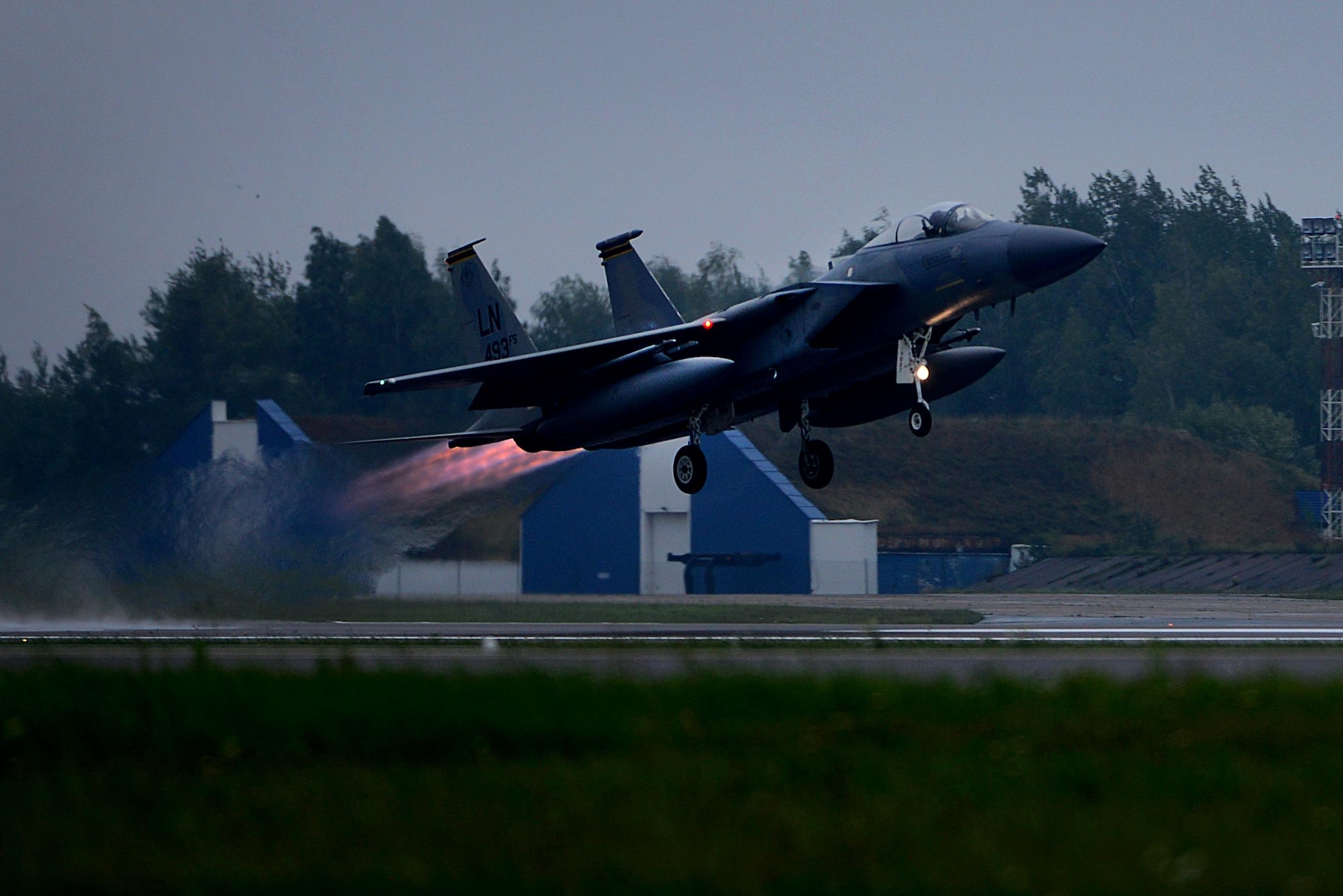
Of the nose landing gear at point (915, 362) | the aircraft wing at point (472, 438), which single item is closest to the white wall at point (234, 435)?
the aircraft wing at point (472, 438)

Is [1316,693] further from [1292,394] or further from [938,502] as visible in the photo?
[1292,394]

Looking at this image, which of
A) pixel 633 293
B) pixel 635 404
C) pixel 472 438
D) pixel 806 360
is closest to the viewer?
pixel 806 360

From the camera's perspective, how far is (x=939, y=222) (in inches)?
758

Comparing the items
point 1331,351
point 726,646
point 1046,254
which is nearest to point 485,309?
point 1046,254

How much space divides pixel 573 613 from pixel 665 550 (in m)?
15.6

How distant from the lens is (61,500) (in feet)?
78.3

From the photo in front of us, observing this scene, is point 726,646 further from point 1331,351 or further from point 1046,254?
point 1331,351

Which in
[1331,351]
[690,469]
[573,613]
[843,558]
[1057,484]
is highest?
[1331,351]

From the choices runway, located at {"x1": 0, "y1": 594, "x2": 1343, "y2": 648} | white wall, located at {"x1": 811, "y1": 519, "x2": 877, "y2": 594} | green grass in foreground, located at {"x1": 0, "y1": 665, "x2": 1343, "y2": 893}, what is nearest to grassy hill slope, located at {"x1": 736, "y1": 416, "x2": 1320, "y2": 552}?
white wall, located at {"x1": 811, "y1": 519, "x2": 877, "y2": 594}

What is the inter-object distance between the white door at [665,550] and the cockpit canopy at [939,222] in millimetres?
20226

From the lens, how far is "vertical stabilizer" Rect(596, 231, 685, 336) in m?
24.5

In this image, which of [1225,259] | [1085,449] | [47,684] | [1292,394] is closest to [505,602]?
[47,684]

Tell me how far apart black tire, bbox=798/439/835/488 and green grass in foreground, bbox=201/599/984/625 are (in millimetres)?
2598

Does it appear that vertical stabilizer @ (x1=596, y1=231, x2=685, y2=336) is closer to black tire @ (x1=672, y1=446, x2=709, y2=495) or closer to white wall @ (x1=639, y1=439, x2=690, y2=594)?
black tire @ (x1=672, y1=446, x2=709, y2=495)
